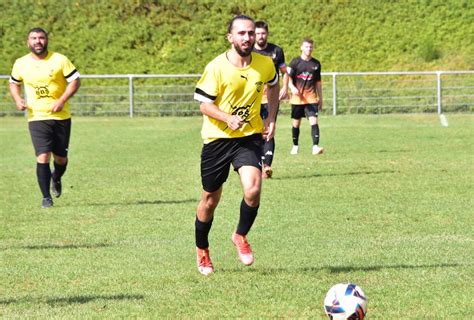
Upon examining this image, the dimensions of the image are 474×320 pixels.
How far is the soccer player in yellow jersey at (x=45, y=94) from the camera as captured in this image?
491 inches

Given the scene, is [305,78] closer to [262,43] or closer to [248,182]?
[262,43]

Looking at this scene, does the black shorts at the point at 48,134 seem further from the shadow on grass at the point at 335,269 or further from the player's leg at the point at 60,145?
the shadow on grass at the point at 335,269

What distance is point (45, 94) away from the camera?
12.6 m

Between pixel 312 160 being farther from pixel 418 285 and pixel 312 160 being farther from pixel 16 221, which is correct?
pixel 418 285

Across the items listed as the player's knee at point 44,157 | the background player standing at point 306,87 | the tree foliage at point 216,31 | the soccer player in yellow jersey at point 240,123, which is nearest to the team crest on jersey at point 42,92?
the player's knee at point 44,157

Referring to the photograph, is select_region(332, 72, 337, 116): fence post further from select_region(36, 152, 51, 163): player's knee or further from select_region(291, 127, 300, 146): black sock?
select_region(36, 152, 51, 163): player's knee

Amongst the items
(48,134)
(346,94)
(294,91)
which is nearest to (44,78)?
(48,134)

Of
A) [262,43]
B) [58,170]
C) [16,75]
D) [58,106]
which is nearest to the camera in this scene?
[58,106]

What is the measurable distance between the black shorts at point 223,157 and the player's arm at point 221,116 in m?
0.28

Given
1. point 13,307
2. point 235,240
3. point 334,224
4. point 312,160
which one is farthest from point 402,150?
point 13,307

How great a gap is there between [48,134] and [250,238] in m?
3.89

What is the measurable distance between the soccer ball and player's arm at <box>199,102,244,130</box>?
1.84 meters

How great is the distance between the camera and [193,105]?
35.7 metres

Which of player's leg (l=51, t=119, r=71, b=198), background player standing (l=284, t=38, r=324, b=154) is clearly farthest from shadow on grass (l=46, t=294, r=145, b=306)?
background player standing (l=284, t=38, r=324, b=154)
